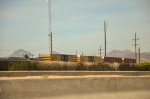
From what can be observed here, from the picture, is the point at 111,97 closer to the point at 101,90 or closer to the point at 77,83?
the point at 101,90

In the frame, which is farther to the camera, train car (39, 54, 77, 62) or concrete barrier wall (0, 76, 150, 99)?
train car (39, 54, 77, 62)

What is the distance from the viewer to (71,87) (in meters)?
8.31

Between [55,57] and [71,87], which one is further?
[55,57]

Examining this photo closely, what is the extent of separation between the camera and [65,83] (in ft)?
27.0

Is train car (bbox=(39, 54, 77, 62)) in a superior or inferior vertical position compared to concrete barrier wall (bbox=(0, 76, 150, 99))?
inferior

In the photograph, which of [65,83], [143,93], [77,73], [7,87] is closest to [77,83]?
[65,83]

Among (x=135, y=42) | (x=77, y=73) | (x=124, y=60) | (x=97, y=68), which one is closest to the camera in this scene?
(x=77, y=73)

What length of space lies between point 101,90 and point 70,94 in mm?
1130

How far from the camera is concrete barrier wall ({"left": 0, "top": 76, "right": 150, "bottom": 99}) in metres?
7.41

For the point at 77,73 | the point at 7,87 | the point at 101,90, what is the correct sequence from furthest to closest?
the point at 77,73 < the point at 101,90 < the point at 7,87

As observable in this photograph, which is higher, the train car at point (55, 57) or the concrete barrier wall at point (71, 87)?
the concrete barrier wall at point (71, 87)

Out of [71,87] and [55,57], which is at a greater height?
[71,87]

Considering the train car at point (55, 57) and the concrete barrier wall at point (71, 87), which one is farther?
the train car at point (55, 57)

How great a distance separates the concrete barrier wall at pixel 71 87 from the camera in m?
7.41
